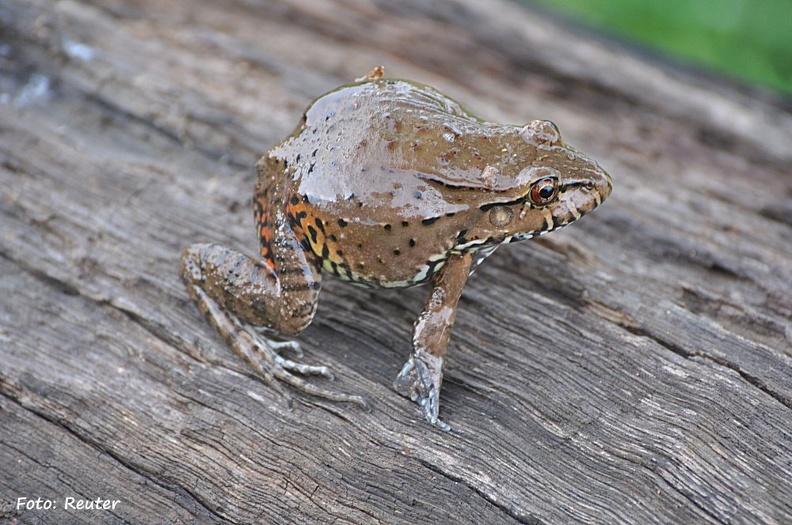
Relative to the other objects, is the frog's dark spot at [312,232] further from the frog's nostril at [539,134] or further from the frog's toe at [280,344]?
the frog's nostril at [539,134]

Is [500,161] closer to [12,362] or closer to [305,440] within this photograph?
[305,440]

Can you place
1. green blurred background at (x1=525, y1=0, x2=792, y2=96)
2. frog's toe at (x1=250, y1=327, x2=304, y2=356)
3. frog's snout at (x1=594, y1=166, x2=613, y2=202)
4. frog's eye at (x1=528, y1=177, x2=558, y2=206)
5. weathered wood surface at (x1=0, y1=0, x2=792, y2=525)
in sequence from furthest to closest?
1. green blurred background at (x1=525, y1=0, x2=792, y2=96)
2. frog's toe at (x1=250, y1=327, x2=304, y2=356)
3. frog's snout at (x1=594, y1=166, x2=613, y2=202)
4. frog's eye at (x1=528, y1=177, x2=558, y2=206)
5. weathered wood surface at (x1=0, y1=0, x2=792, y2=525)

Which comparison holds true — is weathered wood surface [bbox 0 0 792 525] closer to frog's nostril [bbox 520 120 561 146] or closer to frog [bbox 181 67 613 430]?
frog [bbox 181 67 613 430]

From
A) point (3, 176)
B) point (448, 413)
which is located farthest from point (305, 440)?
point (3, 176)

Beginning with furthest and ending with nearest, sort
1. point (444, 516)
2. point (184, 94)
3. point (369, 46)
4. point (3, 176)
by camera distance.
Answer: point (369, 46)
point (184, 94)
point (3, 176)
point (444, 516)

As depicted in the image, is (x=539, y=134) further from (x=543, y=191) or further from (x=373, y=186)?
(x=373, y=186)

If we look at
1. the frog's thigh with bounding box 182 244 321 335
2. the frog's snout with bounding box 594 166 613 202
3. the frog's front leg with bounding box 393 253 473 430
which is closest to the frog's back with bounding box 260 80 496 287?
the frog's front leg with bounding box 393 253 473 430

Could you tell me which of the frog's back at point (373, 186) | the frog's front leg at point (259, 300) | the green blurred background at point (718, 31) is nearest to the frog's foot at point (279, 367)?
the frog's front leg at point (259, 300)
